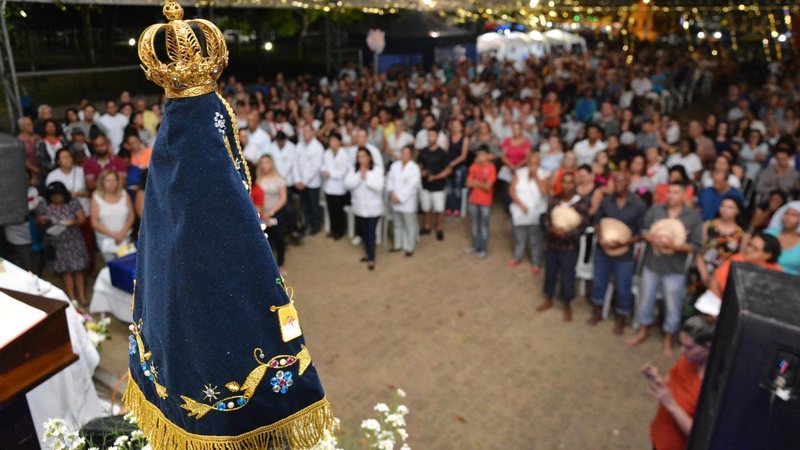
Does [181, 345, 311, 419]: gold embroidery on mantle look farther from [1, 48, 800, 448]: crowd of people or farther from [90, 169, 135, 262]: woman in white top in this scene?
[90, 169, 135, 262]: woman in white top

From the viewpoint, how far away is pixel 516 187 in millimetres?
7535

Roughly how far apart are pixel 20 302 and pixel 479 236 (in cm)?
625

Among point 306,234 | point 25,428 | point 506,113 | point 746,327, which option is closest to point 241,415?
point 25,428

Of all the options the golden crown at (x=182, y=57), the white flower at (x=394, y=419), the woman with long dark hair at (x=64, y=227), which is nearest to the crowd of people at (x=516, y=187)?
the woman with long dark hair at (x=64, y=227)

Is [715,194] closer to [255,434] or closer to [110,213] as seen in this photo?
[255,434]

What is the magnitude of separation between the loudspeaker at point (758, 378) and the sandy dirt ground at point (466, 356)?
93.6 inches

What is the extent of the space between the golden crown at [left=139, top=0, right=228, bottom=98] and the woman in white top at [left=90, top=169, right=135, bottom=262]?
5492 mm

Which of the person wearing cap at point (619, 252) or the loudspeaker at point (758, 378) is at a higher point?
the loudspeaker at point (758, 378)

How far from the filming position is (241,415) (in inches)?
67.2

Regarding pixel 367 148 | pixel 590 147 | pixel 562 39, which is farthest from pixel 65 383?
pixel 562 39

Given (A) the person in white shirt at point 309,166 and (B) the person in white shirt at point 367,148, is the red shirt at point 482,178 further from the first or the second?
(A) the person in white shirt at point 309,166

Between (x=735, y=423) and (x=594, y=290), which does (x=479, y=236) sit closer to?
(x=594, y=290)

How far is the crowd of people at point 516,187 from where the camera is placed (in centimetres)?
604

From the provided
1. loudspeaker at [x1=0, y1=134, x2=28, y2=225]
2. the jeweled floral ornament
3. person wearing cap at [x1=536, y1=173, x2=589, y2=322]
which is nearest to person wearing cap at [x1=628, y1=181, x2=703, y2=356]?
person wearing cap at [x1=536, y1=173, x2=589, y2=322]
